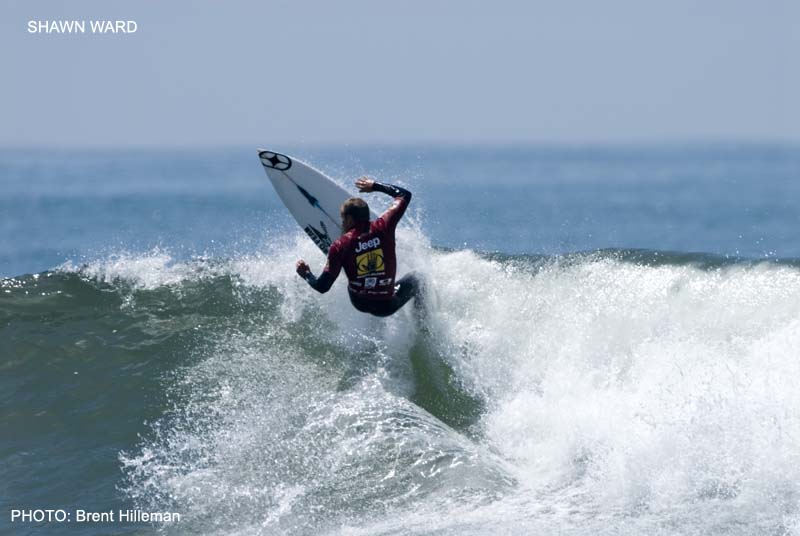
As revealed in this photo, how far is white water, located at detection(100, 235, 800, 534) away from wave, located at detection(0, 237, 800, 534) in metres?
0.02

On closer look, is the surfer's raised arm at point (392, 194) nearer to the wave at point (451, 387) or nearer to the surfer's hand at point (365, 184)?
the surfer's hand at point (365, 184)

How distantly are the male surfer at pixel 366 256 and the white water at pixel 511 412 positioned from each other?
716 millimetres

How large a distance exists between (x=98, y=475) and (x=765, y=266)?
623 cm

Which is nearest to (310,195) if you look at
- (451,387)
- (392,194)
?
(392,194)

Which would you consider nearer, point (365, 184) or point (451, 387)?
point (365, 184)

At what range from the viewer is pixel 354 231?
795 cm

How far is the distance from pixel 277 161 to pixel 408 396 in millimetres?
3346

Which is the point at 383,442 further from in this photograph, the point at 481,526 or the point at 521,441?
the point at 481,526

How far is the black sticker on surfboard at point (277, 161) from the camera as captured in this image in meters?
10.4

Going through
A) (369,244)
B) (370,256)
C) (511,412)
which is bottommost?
(511,412)

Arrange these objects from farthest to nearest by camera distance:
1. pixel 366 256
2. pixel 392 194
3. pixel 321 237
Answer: pixel 321 237 < pixel 392 194 < pixel 366 256

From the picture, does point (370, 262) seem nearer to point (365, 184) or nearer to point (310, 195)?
point (365, 184)


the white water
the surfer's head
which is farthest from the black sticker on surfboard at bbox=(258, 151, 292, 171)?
the surfer's head

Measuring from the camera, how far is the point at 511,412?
26.0ft
